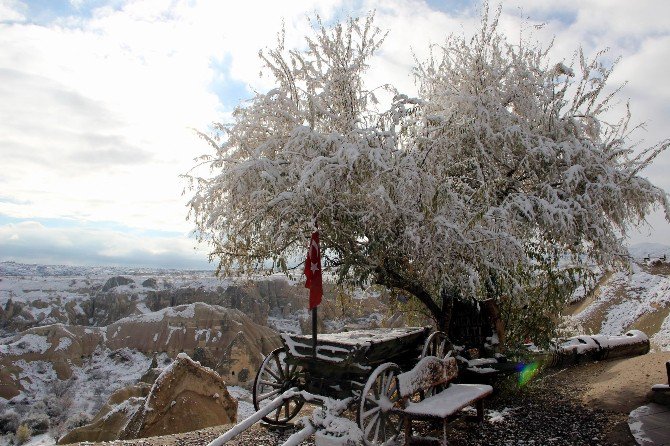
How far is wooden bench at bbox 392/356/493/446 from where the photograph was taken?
4.99 metres

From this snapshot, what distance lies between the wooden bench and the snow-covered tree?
137cm

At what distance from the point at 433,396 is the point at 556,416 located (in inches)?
93.2

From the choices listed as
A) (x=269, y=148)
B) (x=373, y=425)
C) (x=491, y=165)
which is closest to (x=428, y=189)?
(x=491, y=165)

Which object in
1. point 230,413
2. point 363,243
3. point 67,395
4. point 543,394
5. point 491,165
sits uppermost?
point 491,165

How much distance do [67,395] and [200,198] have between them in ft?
173

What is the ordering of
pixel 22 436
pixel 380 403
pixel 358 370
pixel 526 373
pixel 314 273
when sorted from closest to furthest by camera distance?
1. pixel 380 403
2. pixel 358 370
3. pixel 314 273
4. pixel 526 373
5. pixel 22 436

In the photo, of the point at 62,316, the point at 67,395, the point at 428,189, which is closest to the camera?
the point at 428,189

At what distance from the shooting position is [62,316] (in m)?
87.8

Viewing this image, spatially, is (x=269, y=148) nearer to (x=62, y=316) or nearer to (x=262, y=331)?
(x=262, y=331)

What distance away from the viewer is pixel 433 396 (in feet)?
18.8

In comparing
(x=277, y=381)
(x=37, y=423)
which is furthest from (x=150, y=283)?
(x=277, y=381)

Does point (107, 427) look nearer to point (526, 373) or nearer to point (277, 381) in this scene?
point (277, 381)

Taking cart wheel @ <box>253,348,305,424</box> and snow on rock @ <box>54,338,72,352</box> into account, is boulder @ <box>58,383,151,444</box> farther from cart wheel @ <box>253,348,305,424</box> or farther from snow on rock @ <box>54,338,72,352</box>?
snow on rock @ <box>54,338,72,352</box>

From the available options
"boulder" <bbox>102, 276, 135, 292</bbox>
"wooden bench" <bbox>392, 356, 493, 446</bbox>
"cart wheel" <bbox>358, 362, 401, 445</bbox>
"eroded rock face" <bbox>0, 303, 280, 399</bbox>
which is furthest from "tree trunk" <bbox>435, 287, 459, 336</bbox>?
"boulder" <bbox>102, 276, 135, 292</bbox>
